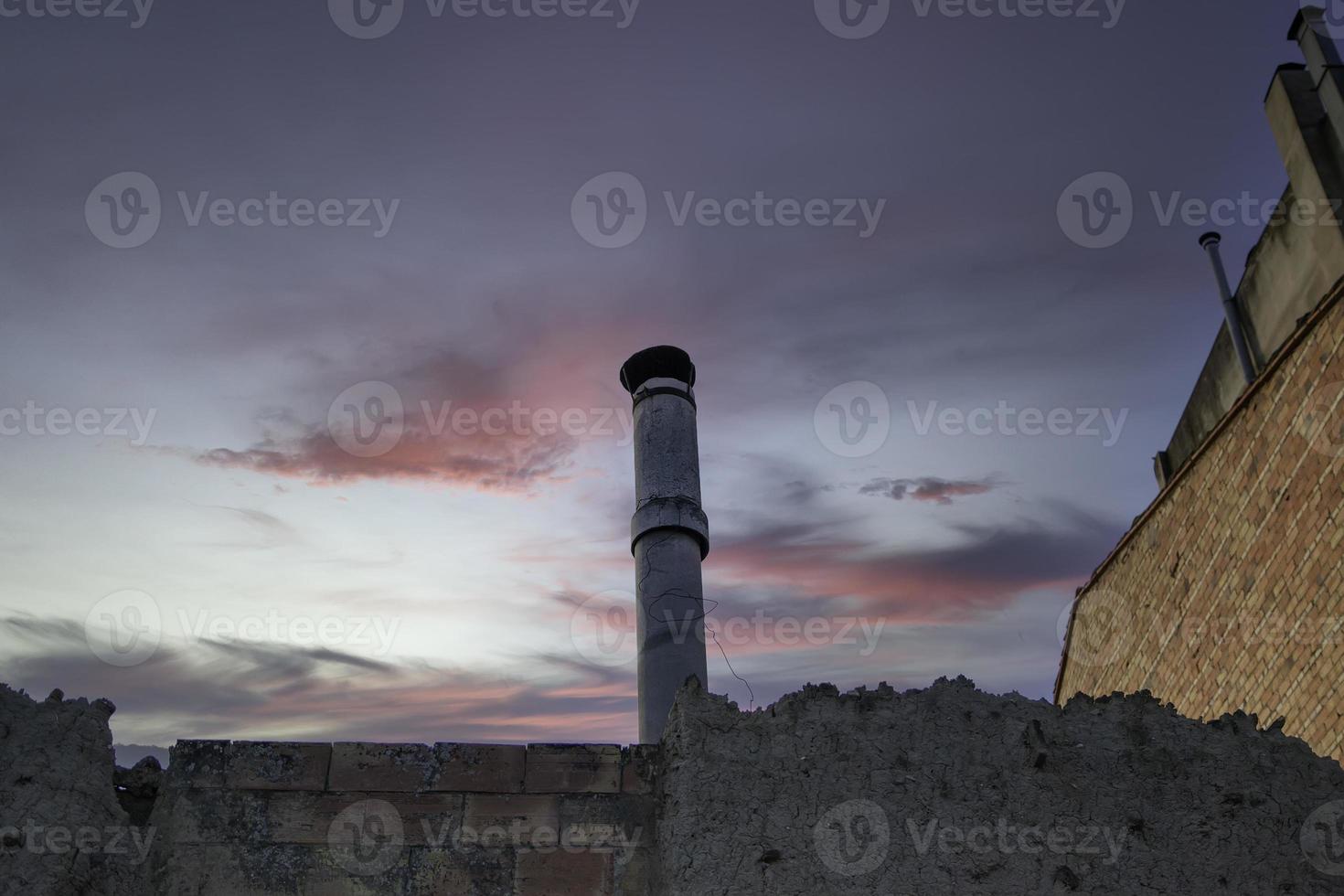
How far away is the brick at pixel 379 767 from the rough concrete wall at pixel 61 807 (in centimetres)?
83

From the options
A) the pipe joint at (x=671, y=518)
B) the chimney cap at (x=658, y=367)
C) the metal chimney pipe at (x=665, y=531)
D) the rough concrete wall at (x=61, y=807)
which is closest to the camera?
the rough concrete wall at (x=61, y=807)

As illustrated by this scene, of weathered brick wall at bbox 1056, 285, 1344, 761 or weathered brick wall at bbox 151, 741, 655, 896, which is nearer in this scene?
weathered brick wall at bbox 151, 741, 655, 896

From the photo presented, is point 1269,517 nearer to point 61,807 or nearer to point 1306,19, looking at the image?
point 1306,19

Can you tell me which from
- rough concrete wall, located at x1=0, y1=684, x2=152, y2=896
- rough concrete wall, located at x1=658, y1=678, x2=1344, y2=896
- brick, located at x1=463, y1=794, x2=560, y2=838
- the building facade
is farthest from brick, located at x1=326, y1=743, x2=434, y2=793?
the building facade

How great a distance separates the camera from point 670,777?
401 cm

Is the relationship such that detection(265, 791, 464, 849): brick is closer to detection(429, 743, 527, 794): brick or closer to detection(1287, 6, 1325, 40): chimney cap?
detection(429, 743, 527, 794): brick

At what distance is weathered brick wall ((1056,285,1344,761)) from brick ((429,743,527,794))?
5373 millimetres

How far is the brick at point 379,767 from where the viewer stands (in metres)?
3.99

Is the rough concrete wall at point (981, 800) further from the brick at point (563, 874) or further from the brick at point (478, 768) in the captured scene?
the brick at point (478, 768)

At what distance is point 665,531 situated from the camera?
307 inches

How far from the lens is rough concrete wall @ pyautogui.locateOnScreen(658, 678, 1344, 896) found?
375 centimetres

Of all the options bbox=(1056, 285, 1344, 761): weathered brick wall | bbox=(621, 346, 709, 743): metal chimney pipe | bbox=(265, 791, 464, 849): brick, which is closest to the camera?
bbox=(265, 791, 464, 849): brick

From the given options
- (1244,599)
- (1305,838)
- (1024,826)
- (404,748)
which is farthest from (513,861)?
(1244,599)

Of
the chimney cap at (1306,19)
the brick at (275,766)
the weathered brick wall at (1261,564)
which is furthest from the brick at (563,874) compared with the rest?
the chimney cap at (1306,19)
